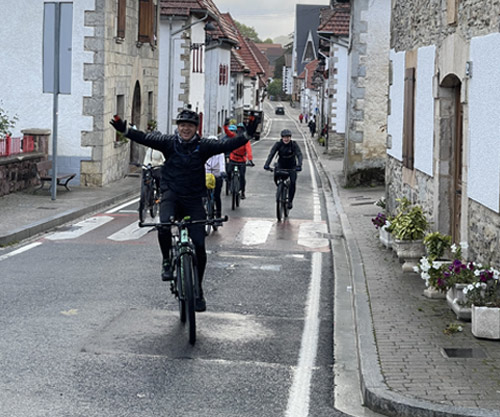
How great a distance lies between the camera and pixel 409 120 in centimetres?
1438

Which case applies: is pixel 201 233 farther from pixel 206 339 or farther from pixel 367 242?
pixel 367 242

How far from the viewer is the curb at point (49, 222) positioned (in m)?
14.4

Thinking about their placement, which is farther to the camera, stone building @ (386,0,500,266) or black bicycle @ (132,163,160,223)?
black bicycle @ (132,163,160,223)

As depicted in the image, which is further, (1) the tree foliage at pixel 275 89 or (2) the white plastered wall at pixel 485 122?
(1) the tree foliage at pixel 275 89

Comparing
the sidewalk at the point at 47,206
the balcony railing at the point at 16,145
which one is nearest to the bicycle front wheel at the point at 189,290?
the sidewalk at the point at 47,206

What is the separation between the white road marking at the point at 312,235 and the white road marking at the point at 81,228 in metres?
3.56

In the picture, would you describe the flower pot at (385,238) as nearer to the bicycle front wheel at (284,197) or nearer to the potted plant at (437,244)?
the potted plant at (437,244)

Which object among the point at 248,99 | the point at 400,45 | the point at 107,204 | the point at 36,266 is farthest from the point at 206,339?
the point at 248,99

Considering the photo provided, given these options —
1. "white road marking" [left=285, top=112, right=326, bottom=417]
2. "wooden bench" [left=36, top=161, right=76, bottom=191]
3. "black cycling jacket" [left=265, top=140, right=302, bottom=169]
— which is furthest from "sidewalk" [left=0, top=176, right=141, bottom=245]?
"white road marking" [left=285, top=112, right=326, bottom=417]

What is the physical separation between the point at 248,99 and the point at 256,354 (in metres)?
85.4

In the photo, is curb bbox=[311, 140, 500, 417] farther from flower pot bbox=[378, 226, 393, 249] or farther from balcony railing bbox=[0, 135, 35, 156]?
balcony railing bbox=[0, 135, 35, 156]

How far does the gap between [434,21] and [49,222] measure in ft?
24.1

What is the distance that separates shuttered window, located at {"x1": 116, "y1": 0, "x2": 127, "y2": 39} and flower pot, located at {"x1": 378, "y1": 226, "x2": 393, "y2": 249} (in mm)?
13190

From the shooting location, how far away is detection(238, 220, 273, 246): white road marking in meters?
15.2
